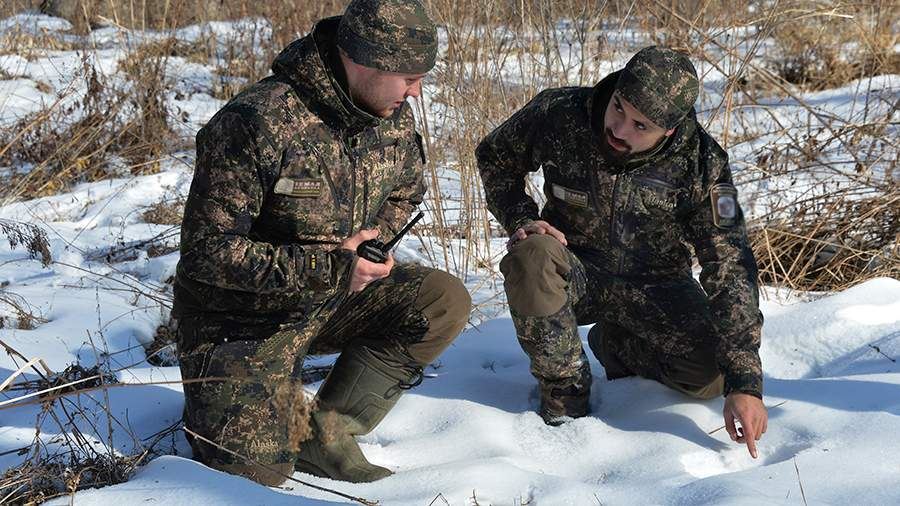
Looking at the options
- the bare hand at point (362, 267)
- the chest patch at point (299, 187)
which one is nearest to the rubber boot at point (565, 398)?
the bare hand at point (362, 267)

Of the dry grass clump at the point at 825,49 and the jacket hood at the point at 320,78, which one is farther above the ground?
the jacket hood at the point at 320,78

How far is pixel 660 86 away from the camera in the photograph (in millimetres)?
2684

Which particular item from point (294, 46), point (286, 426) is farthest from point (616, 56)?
point (286, 426)

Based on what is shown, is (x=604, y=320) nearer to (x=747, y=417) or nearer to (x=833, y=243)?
(x=747, y=417)

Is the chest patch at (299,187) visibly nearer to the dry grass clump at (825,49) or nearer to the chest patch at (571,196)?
the chest patch at (571,196)

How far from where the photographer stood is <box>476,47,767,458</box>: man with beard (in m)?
2.77

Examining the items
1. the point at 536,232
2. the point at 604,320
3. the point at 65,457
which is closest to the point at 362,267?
the point at 536,232

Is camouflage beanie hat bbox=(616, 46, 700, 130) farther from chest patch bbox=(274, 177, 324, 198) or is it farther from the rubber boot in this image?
chest patch bbox=(274, 177, 324, 198)

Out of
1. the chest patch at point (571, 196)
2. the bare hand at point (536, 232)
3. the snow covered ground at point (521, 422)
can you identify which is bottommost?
the snow covered ground at point (521, 422)

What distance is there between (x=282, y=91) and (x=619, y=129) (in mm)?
933

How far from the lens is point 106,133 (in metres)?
5.86

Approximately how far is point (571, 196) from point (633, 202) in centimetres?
19

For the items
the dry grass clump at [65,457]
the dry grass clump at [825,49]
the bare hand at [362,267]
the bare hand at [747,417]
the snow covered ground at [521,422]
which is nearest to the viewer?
the dry grass clump at [65,457]

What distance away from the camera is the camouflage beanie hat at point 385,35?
2551 millimetres
